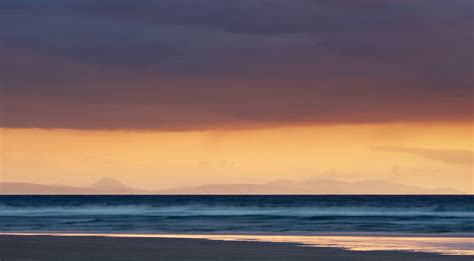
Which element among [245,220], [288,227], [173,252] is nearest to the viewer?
[173,252]

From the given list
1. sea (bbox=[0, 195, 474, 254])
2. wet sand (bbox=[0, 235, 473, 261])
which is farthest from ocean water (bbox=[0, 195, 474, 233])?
wet sand (bbox=[0, 235, 473, 261])

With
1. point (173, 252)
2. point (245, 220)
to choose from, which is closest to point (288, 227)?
point (245, 220)

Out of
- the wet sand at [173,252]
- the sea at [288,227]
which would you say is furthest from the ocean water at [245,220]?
the wet sand at [173,252]

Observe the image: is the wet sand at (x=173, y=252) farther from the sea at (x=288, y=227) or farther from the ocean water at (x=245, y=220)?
the ocean water at (x=245, y=220)

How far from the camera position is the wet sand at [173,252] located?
2039 cm

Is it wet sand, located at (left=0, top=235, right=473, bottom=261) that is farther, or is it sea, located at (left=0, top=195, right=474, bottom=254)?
sea, located at (left=0, top=195, right=474, bottom=254)

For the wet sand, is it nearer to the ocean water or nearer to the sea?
the sea

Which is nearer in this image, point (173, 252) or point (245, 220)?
point (173, 252)

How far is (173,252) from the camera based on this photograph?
22.1 m

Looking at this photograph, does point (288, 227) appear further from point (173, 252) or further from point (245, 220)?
point (173, 252)

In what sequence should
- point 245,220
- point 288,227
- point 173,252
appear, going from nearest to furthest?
point 173,252, point 288,227, point 245,220

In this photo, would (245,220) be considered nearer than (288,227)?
No

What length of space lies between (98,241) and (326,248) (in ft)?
23.3

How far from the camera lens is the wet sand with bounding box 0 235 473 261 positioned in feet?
66.9
